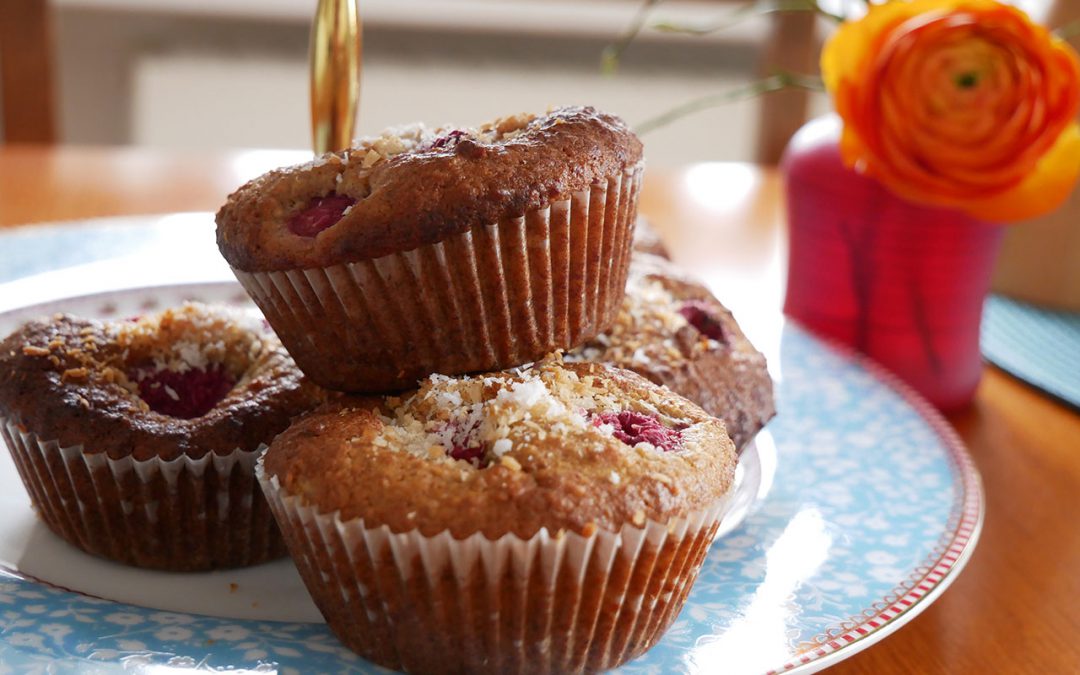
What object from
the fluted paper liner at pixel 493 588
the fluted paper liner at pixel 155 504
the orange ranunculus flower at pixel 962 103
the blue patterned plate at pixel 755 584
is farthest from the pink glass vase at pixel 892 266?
the fluted paper liner at pixel 155 504

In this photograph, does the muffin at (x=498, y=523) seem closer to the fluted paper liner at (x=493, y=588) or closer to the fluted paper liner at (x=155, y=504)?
the fluted paper liner at (x=493, y=588)

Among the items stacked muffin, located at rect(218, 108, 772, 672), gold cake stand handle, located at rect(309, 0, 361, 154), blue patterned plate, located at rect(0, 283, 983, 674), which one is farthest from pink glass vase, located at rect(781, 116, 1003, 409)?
gold cake stand handle, located at rect(309, 0, 361, 154)

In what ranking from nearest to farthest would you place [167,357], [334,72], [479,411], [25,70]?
1. [479,411]
2. [167,357]
3. [334,72]
4. [25,70]

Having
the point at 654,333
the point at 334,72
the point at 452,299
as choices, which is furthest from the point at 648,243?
the point at 452,299

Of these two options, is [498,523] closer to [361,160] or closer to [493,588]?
[493,588]

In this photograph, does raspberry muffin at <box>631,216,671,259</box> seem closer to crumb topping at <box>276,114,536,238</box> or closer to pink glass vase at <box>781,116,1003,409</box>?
pink glass vase at <box>781,116,1003,409</box>

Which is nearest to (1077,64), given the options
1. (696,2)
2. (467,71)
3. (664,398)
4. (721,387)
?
(721,387)
